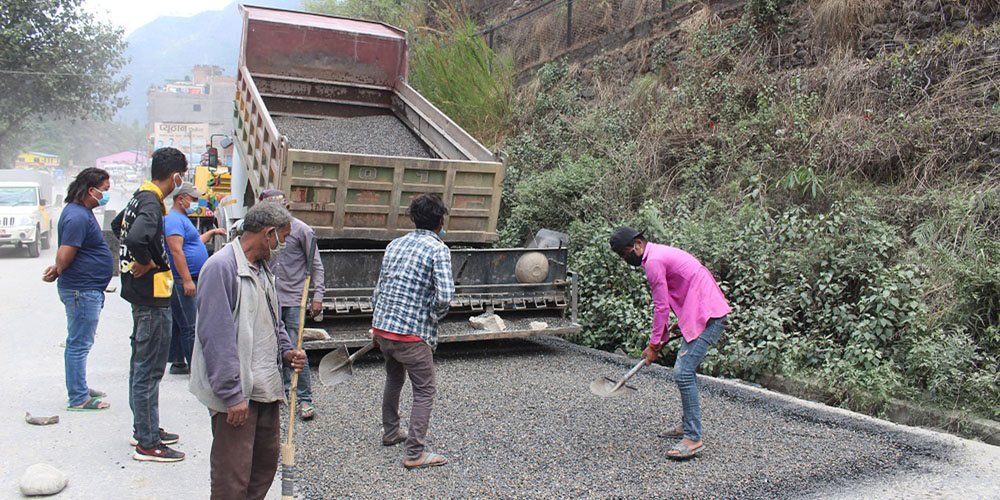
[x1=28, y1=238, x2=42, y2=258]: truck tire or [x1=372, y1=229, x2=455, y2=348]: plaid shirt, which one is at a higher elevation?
[x1=372, y1=229, x2=455, y2=348]: plaid shirt

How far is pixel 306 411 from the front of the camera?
502cm

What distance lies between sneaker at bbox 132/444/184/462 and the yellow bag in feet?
2.80

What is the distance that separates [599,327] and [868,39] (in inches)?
186

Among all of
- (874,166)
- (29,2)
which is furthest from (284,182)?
(29,2)

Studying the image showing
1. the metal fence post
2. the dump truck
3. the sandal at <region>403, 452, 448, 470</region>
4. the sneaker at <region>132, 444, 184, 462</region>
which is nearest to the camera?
the sandal at <region>403, 452, 448, 470</region>

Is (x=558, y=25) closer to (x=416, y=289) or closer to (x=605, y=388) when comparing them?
(x=605, y=388)

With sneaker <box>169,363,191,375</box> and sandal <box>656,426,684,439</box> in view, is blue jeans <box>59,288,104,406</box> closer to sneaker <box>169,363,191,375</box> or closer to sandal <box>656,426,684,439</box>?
sneaker <box>169,363,191,375</box>

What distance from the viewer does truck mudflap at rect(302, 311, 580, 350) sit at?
639cm

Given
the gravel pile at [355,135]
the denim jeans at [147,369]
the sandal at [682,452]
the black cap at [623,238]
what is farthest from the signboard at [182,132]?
the sandal at [682,452]

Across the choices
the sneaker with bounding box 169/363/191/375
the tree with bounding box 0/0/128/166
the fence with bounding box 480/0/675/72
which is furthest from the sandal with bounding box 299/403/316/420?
the tree with bounding box 0/0/128/166

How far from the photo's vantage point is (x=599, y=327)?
25.2 feet

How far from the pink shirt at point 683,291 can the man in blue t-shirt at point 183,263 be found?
111 inches

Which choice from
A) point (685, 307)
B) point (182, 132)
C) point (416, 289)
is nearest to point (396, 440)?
point (416, 289)

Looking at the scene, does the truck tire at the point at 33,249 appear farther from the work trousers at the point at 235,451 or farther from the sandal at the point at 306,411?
the work trousers at the point at 235,451
